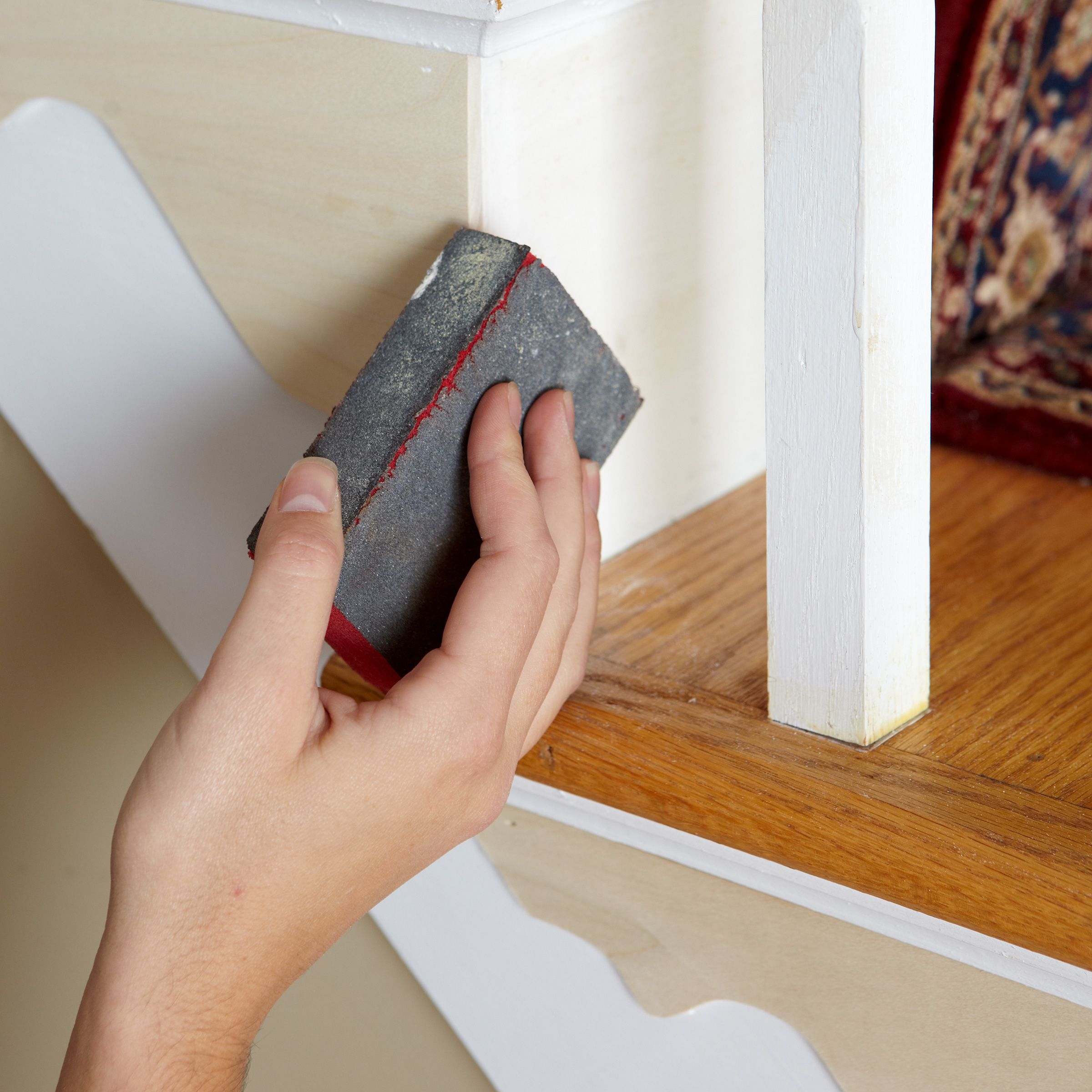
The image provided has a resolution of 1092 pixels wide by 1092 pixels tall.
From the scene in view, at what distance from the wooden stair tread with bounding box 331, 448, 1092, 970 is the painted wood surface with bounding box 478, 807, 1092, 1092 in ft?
0.16

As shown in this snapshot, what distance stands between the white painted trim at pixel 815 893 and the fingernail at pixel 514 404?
0.19 meters

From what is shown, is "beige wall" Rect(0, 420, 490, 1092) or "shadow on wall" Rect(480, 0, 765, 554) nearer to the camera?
"shadow on wall" Rect(480, 0, 765, 554)

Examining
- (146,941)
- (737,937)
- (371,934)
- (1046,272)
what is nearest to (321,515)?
(146,941)

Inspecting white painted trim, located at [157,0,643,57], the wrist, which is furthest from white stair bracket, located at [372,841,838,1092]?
white painted trim, located at [157,0,643,57]

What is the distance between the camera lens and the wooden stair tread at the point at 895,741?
1.46 feet

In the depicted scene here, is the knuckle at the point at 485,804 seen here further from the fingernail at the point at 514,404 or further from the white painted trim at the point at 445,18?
the white painted trim at the point at 445,18

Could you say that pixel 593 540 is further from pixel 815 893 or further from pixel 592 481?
pixel 815 893

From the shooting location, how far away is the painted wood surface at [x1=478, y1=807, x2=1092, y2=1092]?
1.59ft

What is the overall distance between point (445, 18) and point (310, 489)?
21 centimetres

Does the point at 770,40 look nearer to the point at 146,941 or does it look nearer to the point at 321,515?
the point at 321,515

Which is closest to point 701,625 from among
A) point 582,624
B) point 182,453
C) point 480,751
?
point 582,624

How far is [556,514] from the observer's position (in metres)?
0.51

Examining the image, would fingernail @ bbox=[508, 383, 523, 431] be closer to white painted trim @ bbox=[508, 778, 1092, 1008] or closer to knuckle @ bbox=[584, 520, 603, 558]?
knuckle @ bbox=[584, 520, 603, 558]

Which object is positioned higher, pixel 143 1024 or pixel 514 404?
pixel 514 404
